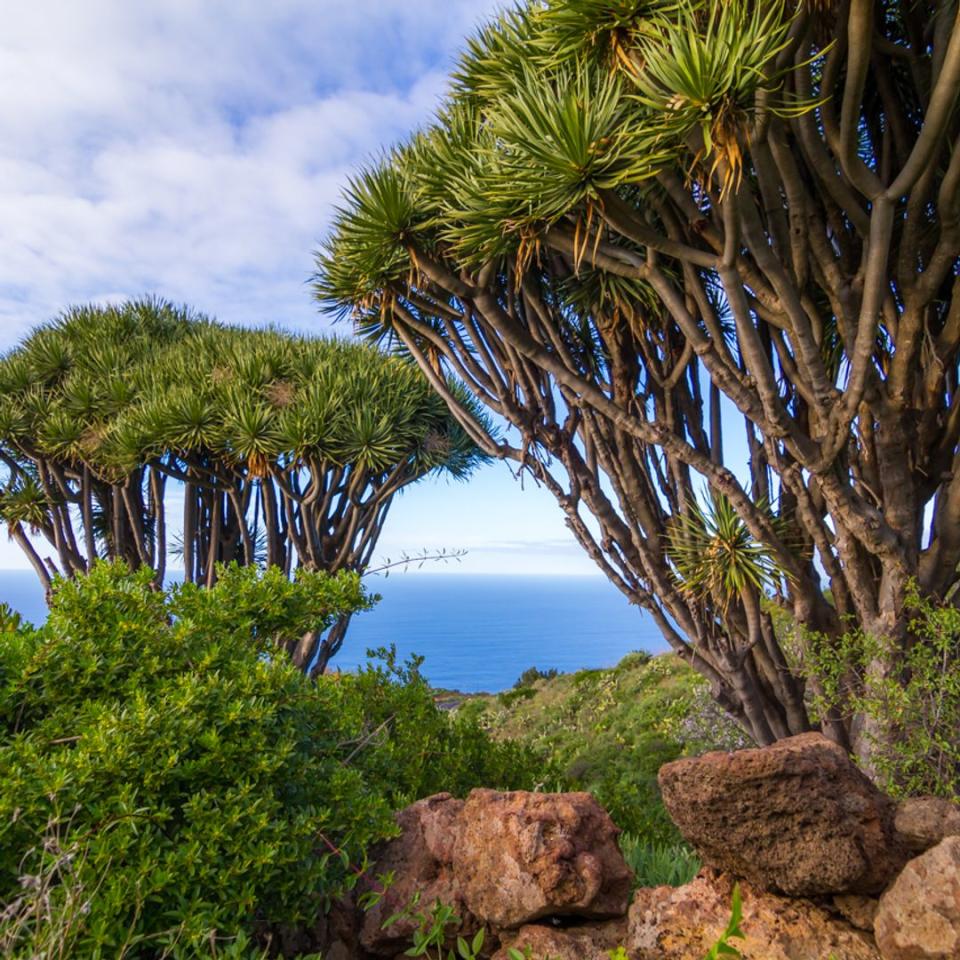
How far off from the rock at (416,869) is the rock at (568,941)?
264 millimetres

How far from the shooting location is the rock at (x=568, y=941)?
2.98 meters

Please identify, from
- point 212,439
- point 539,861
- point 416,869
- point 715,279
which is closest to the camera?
point 539,861

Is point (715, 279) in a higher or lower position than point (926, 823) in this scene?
higher

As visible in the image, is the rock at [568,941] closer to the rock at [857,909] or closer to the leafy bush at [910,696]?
the rock at [857,909]

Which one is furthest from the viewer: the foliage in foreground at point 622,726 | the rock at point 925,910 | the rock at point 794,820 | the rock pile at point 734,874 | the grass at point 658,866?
the foliage in foreground at point 622,726

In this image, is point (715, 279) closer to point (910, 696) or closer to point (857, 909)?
point (910, 696)

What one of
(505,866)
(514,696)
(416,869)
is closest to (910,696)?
(505,866)

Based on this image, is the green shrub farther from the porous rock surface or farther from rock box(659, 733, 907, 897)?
rock box(659, 733, 907, 897)

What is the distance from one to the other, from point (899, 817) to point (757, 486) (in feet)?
14.0

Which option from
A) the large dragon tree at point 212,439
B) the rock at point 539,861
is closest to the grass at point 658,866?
the rock at point 539,861

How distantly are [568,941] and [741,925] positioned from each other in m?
0.69

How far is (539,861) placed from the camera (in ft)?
10.1

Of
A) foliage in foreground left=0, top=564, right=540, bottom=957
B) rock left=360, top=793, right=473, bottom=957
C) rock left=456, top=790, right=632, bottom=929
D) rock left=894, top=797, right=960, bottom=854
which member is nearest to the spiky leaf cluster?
foliage in foreground left=0, top=564, right=540, bottom=957

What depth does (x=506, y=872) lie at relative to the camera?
313 centimetres
